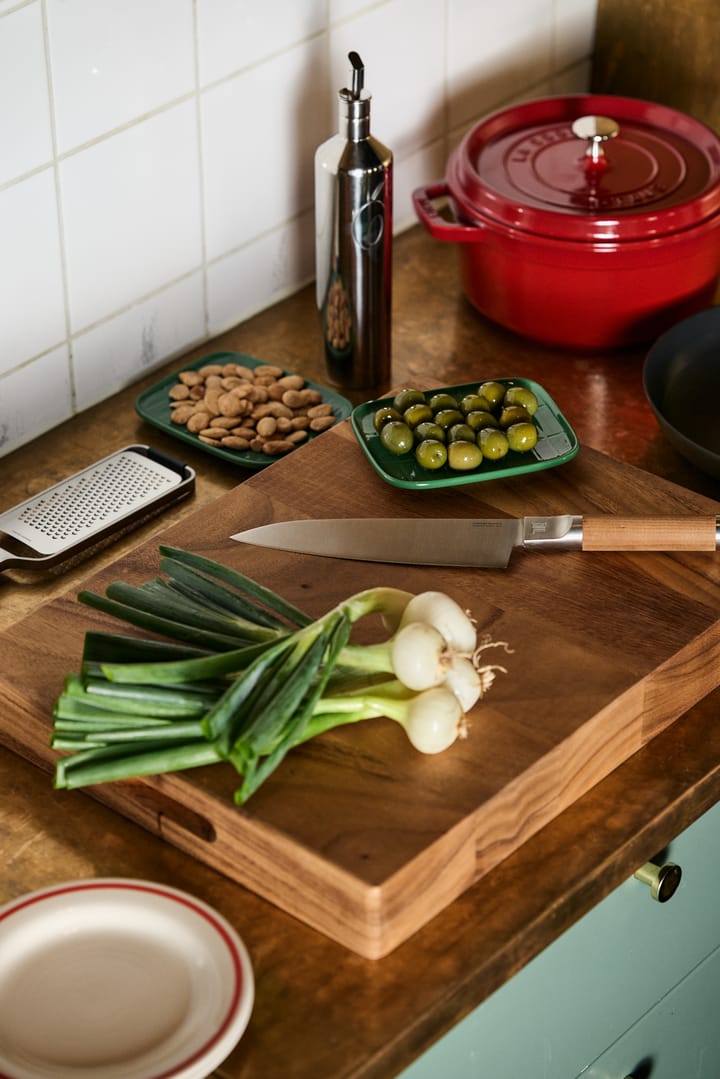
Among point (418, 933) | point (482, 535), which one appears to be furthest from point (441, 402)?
point (418, 933)

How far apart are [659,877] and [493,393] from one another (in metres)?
0.44

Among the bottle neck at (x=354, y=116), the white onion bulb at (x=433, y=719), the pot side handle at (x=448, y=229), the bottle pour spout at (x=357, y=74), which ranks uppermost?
the bottle pour spout at (x=357, y=74)

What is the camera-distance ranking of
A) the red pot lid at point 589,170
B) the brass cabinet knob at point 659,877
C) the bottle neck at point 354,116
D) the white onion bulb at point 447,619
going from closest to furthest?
the white onion bulb at point 447,619, the brass cabinet knob at point 659,877, the bottle neck at point 354,116, the red pot lid at point 589,170

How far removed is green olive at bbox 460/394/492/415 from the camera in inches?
49.9

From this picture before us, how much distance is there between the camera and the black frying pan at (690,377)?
1.38 m

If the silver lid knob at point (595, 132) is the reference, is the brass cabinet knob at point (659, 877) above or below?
below

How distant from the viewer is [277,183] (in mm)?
1556

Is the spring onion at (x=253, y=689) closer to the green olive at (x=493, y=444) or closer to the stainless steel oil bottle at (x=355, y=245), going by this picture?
the green olive at (x=493, y=444)

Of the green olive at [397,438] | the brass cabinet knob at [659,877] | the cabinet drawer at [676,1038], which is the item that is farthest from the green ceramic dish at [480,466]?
the cabinet drawer at [676,1038]

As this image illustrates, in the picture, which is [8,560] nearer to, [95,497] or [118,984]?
[95,497]

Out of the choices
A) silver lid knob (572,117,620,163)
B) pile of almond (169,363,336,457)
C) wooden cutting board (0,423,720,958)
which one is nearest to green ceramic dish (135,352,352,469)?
pile of almond (169,363,336,457)

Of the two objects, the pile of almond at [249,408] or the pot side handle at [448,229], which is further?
the pot side handle at [448,229]

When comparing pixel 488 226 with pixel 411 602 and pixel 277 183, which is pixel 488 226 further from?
pixel 411 602

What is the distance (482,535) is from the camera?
44.9 inches
